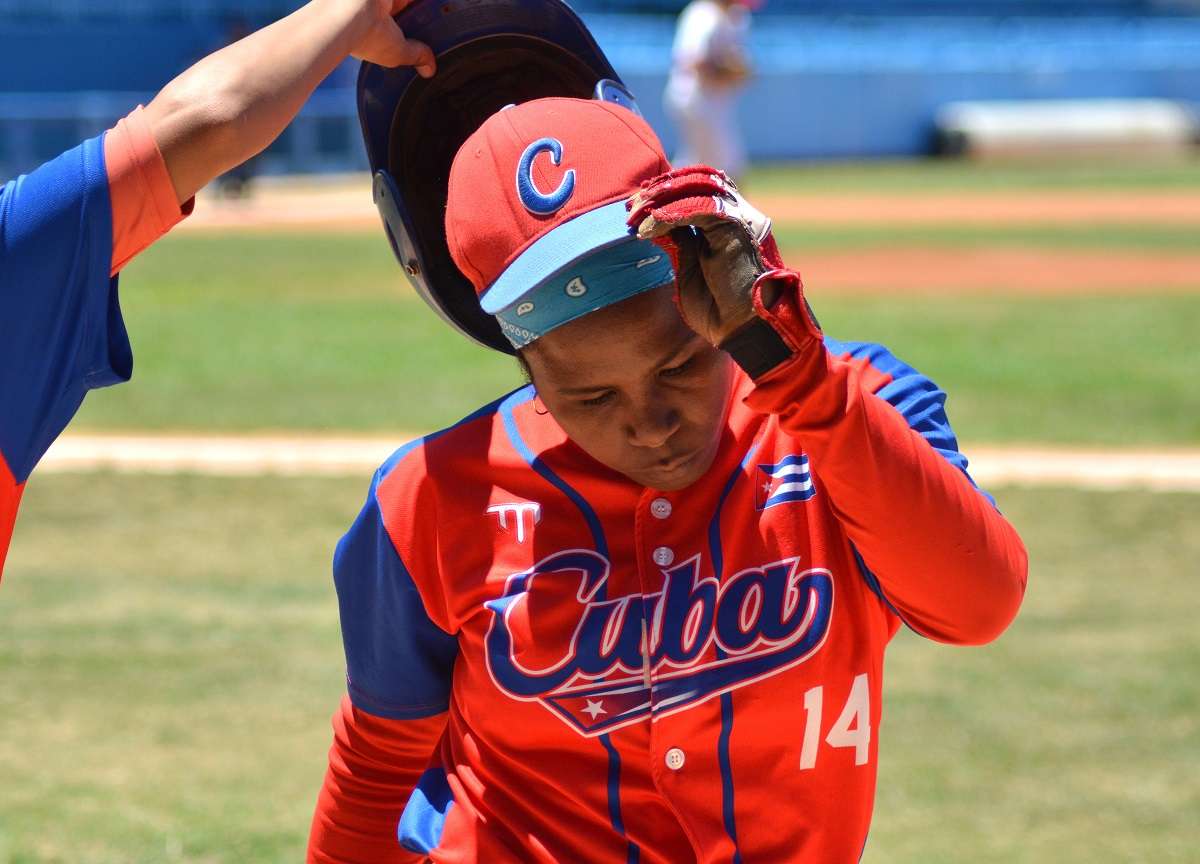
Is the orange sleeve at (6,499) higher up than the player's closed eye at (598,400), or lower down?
lower down

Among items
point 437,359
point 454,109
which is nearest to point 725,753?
point 454,109

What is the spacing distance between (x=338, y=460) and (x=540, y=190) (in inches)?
224

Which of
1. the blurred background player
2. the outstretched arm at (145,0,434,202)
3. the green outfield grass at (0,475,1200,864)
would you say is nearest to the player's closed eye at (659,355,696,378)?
the outstretched arm at (145,0,434,202)

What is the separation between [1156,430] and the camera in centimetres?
762

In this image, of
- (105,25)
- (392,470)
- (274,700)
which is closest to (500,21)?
(392,470)

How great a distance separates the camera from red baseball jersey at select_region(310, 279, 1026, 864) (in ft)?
5.65

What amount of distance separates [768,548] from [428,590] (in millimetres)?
387

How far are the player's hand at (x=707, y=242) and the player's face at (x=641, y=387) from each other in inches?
6.7

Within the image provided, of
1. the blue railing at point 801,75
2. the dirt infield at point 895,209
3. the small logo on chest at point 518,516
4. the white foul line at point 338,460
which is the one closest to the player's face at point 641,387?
the small logo on chest at point 518,516

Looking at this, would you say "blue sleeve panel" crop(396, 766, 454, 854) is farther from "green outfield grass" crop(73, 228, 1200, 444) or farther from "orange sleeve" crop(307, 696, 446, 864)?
"green outfield grass" crop(73, 228, 1200, 444)

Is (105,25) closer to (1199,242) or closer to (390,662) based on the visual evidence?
(1199,242)

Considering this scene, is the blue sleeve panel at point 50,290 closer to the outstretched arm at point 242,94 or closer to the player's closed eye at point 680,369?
the outstretched arm at point 242,94

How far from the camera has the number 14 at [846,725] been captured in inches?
68.2

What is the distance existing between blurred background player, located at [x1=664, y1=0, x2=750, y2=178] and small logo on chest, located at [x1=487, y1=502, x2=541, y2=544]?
13.1 metres
